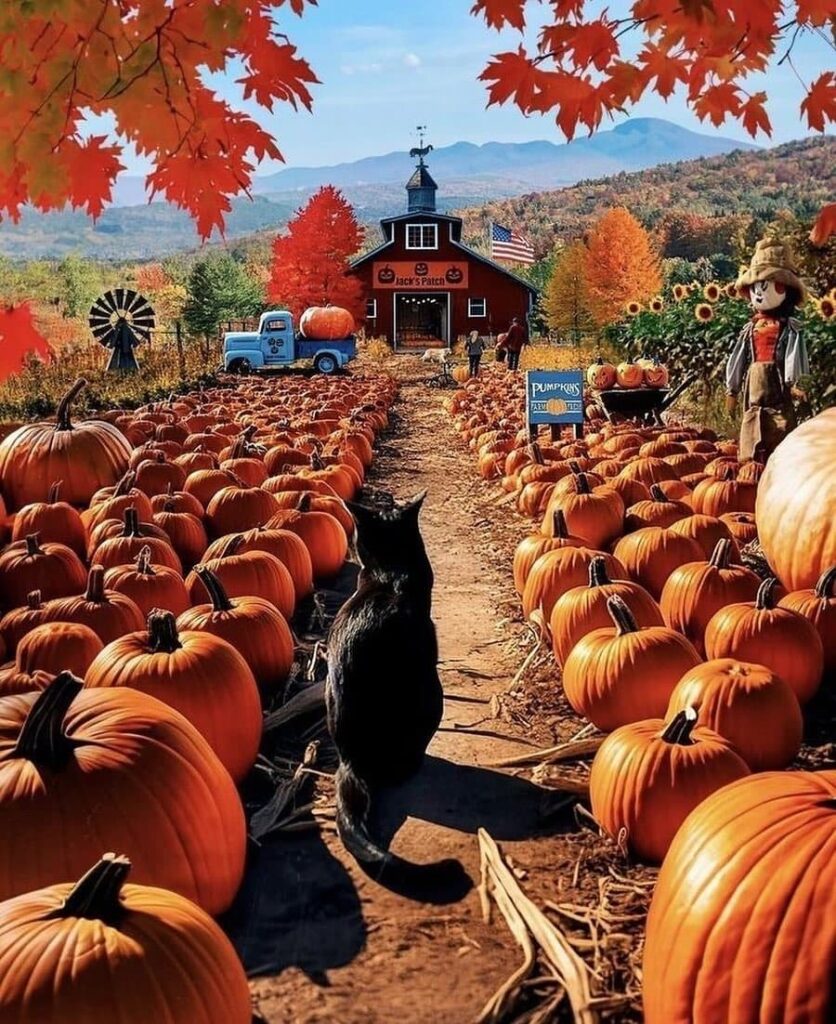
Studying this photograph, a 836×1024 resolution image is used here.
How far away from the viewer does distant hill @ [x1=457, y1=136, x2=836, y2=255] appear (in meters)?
114

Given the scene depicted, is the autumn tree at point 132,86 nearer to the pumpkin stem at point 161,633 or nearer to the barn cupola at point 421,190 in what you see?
the pumpkin stem at point 161,633

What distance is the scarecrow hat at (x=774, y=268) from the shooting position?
8125mm

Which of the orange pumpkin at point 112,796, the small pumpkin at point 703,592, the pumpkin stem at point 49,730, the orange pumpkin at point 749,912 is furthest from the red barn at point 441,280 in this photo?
the orange pumpkin at point 749,912

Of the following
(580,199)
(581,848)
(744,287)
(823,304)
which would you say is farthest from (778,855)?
(580,199)

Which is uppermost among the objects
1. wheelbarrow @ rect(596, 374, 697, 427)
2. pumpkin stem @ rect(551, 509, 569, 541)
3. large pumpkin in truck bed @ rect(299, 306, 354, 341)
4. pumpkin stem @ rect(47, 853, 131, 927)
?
large pumpkin in truck bed @ rect(299, 306, 354, 341)

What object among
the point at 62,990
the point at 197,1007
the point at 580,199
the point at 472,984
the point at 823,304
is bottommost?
the point at 472,984

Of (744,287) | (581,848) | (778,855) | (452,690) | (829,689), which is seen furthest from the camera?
(744,287)

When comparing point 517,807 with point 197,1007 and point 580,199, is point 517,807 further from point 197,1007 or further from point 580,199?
point 580,199

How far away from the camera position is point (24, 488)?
23.1ft

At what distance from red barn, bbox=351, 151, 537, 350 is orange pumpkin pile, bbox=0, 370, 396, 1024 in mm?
39888

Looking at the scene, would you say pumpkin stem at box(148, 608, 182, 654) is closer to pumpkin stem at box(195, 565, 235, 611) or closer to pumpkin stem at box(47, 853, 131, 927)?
pumpkin stem at box(195, 565, 235, 611)

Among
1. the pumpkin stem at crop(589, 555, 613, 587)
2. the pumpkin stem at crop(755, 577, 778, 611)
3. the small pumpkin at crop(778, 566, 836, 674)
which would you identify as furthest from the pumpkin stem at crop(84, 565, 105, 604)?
the small pumpkin at crop(778, 566, 836, 674)

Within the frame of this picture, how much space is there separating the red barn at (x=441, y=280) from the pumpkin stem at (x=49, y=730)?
146 feet

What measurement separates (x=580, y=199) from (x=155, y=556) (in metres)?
147
